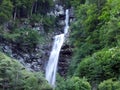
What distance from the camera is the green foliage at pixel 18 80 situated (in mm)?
15562

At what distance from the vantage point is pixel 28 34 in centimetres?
2970

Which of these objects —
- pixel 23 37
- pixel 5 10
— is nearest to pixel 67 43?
pixel 23 37

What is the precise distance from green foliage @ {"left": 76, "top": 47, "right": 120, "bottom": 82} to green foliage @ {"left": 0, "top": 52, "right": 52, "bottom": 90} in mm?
4514

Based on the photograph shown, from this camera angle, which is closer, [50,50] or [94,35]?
[94,35]

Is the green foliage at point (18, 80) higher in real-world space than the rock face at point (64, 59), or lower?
higher

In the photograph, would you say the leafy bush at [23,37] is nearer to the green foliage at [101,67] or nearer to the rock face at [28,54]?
the rock face at [28,54]

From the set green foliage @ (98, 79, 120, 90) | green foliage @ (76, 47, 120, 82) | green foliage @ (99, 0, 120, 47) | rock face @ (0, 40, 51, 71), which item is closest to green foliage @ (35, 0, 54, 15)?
rock face @ (0, 40, 51, 71)

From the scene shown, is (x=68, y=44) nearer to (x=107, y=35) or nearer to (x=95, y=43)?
(x=95, y=43)

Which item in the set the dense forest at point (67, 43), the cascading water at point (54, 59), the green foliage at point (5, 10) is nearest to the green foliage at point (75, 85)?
the dense forest at point (67, 43)

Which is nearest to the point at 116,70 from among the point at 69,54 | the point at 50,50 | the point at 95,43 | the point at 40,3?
the point at 95,43

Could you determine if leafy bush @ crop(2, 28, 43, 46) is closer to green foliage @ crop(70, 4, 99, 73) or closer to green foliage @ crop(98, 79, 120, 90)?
green foliage @ crop(70, 4, 99, 73)

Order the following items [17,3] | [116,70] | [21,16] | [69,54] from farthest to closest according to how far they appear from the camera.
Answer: [21,16], [17,3], [69,54], [116,70]

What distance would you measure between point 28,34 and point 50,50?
9.51ft

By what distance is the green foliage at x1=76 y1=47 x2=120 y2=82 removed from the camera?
1815 centimetres
